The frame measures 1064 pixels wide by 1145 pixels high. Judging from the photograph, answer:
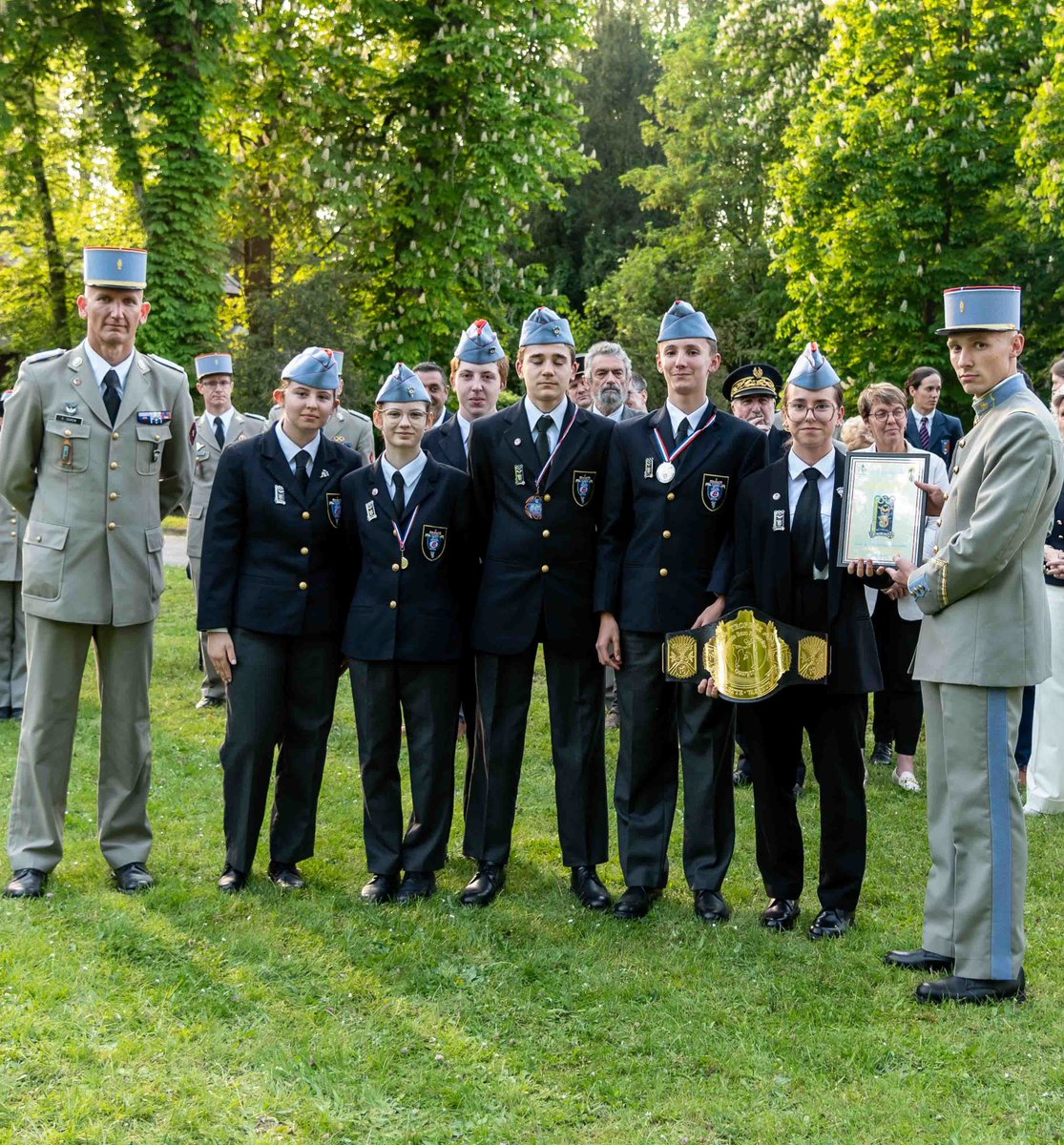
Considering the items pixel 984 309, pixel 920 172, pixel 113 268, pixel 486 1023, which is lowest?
pixel 486 1023

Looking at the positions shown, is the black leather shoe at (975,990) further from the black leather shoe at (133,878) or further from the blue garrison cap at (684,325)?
the black leather shoe at (133,878)

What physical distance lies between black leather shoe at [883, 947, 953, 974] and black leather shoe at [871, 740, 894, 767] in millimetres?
3631

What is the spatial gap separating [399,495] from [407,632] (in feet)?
2.11

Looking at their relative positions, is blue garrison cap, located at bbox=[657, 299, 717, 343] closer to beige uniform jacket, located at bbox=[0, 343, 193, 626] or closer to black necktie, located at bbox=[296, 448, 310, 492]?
black necktie, located at bbox=[296, 448, 310, 492]

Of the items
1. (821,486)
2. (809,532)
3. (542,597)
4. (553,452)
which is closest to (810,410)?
(821,486)

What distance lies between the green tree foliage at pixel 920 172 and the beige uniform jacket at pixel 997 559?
17.7 meters

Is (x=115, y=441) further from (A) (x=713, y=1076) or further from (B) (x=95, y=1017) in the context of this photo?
(A) (x=713, y=1076)

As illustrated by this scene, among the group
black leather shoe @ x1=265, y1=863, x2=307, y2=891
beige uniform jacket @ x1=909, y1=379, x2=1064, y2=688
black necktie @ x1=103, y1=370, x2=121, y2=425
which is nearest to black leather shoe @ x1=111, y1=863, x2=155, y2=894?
black leather shoe @ x1=265, y1=863, x2=307, y2=891

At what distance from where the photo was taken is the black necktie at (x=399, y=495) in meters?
5.89

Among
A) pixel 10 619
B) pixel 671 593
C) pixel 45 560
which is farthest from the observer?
pixel 10 619

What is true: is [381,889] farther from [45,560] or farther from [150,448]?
[150,448]

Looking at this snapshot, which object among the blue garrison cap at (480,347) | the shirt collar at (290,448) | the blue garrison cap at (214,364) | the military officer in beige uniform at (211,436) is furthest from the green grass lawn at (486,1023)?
the blue garrison cap at (214,364)

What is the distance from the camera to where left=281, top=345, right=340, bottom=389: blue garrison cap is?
19.1 feet

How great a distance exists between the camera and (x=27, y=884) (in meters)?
5.64
